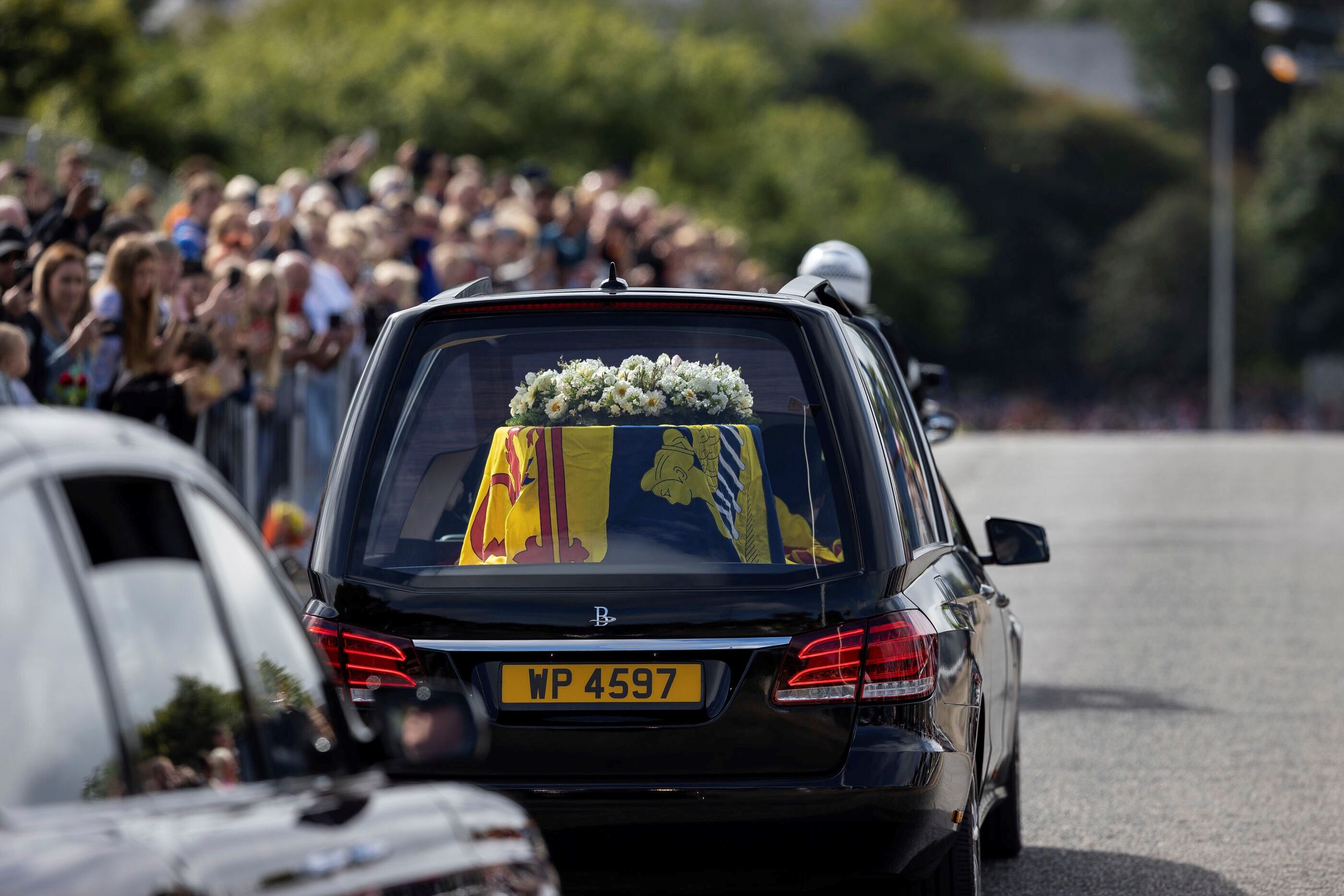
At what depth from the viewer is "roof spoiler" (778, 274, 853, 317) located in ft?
18.5

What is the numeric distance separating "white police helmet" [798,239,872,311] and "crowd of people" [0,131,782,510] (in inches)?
66.2

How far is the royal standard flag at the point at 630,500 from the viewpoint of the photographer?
202 inches

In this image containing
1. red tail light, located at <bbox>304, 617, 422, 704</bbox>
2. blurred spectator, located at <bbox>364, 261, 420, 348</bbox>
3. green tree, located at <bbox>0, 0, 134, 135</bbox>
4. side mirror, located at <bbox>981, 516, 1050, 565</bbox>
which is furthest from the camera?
green tree, located at <bbox>0, 0, 134, 135</bbox>

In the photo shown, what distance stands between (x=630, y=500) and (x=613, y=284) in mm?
564

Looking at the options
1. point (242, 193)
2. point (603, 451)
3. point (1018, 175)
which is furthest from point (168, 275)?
point (1018, 175)

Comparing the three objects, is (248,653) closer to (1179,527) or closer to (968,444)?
(1179,527)

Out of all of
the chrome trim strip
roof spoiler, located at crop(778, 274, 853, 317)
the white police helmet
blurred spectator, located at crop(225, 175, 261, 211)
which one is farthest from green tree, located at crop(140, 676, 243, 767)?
blurred spectator, located at crop(225, 175, 261, 211)

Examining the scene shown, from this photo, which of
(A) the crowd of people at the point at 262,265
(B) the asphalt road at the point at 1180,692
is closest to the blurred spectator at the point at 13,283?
(A) the crowd of people at the point at 262,265

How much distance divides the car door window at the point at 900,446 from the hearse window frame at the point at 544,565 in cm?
21

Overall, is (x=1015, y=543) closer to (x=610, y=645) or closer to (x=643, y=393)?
(x=643, y=393)

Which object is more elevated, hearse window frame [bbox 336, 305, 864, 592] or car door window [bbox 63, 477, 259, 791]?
car door window [bbox 63, 477, 259, 791]

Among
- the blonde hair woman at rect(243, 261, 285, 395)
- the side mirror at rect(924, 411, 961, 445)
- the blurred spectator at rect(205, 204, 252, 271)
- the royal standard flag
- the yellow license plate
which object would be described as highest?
the royal standard flag

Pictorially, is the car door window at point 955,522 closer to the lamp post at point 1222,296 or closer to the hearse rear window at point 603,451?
the hearse rear window at point 603,451

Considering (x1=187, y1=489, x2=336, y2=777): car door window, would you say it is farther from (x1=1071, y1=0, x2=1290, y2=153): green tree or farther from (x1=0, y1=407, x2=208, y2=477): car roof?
(x1=1071, y1=0, x2=1290, y2=153): green tree
